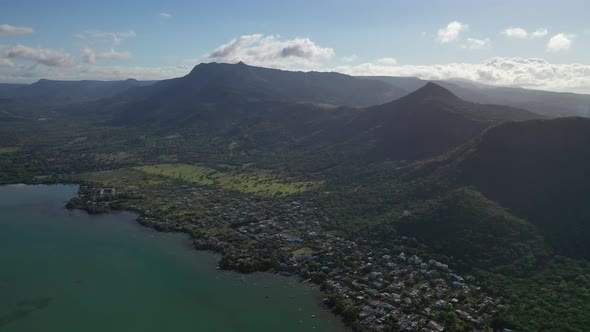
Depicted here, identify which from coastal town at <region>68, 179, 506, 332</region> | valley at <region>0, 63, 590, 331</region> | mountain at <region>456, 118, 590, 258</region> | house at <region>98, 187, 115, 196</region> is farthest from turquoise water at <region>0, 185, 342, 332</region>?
mountain at <region>456, 118, 590, 258</region>

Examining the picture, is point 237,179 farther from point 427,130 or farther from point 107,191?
point 427,130

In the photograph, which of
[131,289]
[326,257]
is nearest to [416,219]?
→ [326,257]

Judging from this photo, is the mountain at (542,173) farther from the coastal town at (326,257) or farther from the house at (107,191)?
the house at (107,191)

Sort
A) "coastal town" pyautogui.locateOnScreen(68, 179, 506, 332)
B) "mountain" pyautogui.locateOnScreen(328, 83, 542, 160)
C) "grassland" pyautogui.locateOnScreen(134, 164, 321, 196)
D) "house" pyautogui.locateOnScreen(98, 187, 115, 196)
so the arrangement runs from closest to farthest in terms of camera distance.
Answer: "coastal town" pyautogui.locateOnScreen(68, 179, 506, 332)
"house" pyautogui.locateOnScreen(98, 187, 115, 196)
"grassland" pyautogui.locateOnScreen(134, 164, 321, 196)
"mountain" pyautogui.locateOnScreen(328, 83, 542, 160)

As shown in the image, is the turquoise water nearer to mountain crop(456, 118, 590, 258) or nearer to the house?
the house

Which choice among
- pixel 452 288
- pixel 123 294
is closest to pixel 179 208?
pixel 123 294

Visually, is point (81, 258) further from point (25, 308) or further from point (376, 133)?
point (376, 133)

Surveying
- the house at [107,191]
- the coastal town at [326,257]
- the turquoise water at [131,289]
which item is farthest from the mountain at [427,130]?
the house at [107,191]
